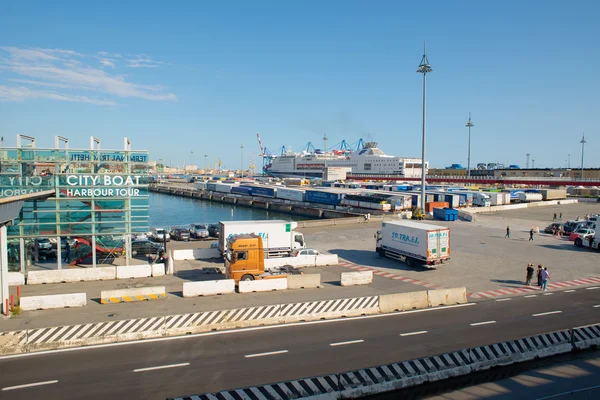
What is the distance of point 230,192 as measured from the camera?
93438mm

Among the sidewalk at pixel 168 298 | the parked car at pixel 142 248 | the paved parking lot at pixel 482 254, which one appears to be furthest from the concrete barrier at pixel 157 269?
the paved parking lot at pixel 482 254

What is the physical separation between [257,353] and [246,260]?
24.2ft

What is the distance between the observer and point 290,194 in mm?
75938

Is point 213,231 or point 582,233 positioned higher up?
point 582,233

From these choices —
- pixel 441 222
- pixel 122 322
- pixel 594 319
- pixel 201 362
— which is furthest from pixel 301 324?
pixel 441 222

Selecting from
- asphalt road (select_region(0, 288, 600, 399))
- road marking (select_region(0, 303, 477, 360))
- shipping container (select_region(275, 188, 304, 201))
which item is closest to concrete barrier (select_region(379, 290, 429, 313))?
road marking (select_region(0, 303, 477, 360))

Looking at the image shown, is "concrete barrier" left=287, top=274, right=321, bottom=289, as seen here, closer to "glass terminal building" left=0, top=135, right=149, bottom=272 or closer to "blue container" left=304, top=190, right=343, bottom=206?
"glass terminal building" left=0, top=135, right=149, bottom=272

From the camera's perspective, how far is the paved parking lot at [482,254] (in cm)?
2131

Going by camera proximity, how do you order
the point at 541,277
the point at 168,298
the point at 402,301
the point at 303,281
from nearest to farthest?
the point at 402,301 → the point at 168,298 → the point at 303,281 → the point at 541,277

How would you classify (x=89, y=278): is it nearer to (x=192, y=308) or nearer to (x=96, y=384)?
(x=192, y=308)

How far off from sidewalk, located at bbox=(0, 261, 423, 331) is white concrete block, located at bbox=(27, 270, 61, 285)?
1.16 feet

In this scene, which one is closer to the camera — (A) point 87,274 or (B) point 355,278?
(B) point 355,278

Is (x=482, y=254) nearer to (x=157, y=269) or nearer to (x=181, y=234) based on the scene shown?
(x=157, y=269)

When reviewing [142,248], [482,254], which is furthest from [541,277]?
[142,248]
